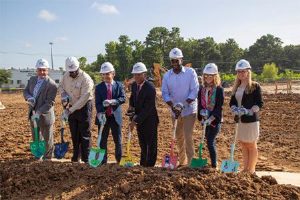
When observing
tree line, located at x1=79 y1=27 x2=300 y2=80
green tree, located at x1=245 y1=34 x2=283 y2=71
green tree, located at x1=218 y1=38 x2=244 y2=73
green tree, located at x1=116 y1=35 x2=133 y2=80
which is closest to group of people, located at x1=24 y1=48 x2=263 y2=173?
tree line, located at x1=79 y1=27 x2=300 y2=80

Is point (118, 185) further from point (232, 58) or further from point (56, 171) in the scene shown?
point (232, 58)

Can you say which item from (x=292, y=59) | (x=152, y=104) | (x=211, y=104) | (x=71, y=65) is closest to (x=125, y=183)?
(x=152, y=104)

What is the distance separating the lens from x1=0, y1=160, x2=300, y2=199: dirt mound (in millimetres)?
4125

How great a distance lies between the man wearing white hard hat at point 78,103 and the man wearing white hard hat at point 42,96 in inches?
11.7

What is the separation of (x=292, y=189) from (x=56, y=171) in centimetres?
295

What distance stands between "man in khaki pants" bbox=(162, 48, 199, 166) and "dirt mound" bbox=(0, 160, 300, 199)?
980mm

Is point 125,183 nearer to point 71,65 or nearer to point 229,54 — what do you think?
point 71,65

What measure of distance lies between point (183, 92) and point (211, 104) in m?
0.48

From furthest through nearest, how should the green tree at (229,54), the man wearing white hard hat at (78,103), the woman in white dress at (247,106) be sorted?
the green tree at (229,54) < the man wearing white hard hat at (78,103) < the woman in white dress at (247,106)

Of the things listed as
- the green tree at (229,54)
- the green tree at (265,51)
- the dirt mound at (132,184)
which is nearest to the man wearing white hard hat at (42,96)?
the dirt mound at (132,184)

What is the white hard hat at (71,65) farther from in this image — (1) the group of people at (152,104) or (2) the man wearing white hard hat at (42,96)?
(2) the man wearing white hard hat at (42,96)

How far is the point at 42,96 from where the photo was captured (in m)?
6.17

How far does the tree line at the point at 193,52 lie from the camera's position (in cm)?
5688

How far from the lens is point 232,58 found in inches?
2788
